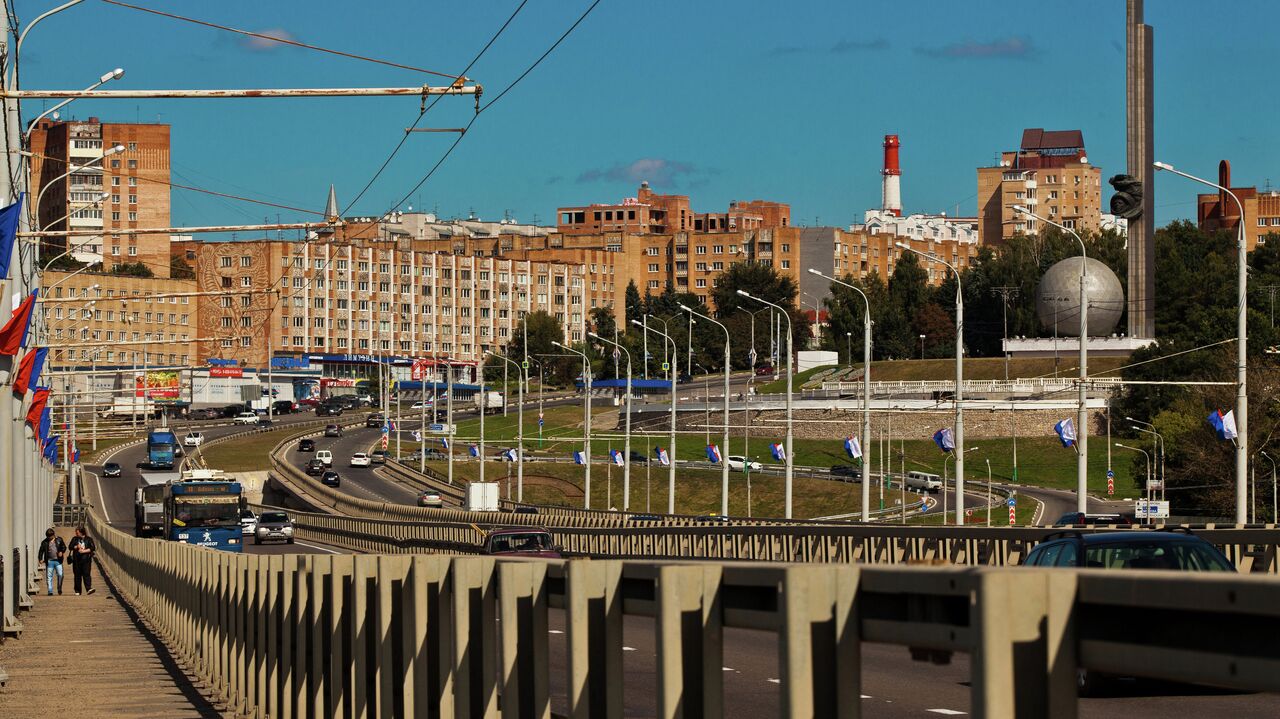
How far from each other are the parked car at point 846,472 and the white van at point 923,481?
112 inches

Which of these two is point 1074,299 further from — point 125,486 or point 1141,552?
point 1141,552

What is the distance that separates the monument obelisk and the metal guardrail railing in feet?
356

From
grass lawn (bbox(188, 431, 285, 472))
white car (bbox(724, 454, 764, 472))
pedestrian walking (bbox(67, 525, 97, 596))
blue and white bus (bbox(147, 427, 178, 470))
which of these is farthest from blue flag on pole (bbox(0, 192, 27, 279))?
grass lawn (bbox(188, 431, 285, 472))

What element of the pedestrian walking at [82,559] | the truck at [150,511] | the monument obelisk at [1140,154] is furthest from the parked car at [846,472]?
the pedestrian walking at [82,559]

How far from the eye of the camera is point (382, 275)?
7810 inches

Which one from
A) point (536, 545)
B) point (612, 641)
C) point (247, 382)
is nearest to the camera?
point (612, 641)

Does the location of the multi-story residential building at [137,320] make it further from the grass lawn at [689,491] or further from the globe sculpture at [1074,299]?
the globe sculpture at [1074,299]

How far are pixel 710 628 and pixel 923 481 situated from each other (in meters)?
97.4

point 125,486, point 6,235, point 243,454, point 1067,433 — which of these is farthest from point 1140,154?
point 6,235

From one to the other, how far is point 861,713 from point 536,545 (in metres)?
34.7

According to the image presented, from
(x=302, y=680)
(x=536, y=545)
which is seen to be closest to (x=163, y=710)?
(x=302, y=680)

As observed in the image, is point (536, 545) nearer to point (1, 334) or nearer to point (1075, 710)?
point (1, 334)

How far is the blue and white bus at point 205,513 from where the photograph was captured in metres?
59.3

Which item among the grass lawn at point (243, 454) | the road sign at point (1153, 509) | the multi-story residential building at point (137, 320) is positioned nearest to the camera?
the road sign at point (1153, 509)
